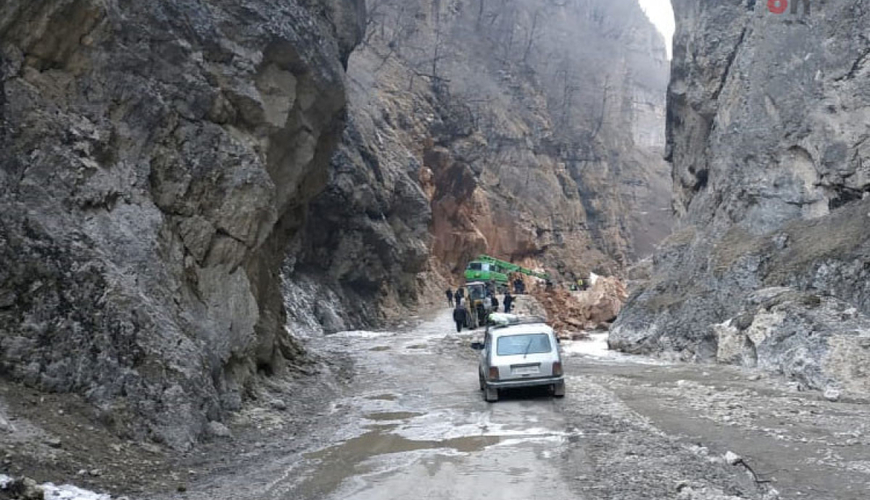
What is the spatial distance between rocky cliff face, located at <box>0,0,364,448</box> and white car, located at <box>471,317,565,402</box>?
470cm

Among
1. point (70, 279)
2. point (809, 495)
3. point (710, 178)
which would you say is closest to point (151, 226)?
point (70, 279)

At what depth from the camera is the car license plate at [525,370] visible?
13.9 meters

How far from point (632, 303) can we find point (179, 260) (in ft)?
55.7

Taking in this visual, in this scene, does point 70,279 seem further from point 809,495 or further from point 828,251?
point 828,251

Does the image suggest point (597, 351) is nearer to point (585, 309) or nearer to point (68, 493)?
point (585, 309)

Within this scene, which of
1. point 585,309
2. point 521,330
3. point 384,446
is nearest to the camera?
point 384,446

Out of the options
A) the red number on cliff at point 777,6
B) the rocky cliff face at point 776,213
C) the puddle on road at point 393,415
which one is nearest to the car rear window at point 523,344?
A: the puddle on road at point 393,415

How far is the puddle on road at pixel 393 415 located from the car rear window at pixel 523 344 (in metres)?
2.14

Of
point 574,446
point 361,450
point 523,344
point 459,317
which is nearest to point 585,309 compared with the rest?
point 459,317

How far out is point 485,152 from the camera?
63.7m

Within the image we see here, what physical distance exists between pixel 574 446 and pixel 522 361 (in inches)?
164

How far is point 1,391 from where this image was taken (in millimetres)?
8867

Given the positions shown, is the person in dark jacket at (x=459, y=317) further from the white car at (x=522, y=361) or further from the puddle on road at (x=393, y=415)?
the puddle on road at (x=393, y=415)

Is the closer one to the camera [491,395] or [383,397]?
[491,395]
